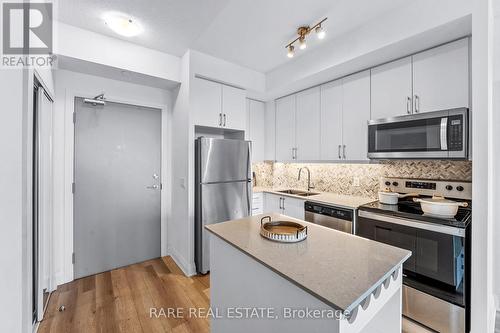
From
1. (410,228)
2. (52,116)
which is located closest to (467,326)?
(410,228)

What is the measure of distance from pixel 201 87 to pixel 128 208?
1862mm

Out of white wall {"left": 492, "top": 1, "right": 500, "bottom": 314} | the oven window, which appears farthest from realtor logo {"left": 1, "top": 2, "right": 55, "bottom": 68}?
white wall {"left": 492, "top": 1, "right": 500, "bottom": 314}

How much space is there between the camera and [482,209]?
1536 mm

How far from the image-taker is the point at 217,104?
9.62 ft

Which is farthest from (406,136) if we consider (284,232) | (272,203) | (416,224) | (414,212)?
(272,203)

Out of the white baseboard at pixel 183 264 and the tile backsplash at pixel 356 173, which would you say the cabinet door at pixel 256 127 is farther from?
the white baseboard at pixel 183 264

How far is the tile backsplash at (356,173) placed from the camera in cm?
215

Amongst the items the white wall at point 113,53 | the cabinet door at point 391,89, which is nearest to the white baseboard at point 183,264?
the white wall at point 113,53

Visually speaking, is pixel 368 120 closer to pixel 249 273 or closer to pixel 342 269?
pixel 342 269

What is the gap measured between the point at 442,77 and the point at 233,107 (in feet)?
7.54

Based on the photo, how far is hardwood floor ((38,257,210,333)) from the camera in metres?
1.81

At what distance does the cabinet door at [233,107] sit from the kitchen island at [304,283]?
6.10ft

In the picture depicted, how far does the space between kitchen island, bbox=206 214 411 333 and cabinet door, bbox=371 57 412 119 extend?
1.60m

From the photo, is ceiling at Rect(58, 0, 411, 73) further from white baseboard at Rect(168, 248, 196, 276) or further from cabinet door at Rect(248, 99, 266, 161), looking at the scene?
white baseboard at Rect(168, 248, 196, 276)
